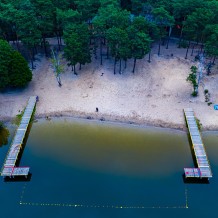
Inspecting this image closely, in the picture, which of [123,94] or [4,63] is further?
[123,94]

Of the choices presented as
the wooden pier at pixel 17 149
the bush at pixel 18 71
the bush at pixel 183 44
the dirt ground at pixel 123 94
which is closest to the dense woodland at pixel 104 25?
the bush at pixel 183 44

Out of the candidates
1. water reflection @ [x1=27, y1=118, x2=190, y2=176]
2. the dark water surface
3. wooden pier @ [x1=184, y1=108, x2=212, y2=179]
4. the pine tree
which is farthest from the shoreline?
the pine tree

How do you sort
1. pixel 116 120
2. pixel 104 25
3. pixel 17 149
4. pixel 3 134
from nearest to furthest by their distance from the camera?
pixel 17 149, pixel 3 134, pixel 116 120, pixel 104 25

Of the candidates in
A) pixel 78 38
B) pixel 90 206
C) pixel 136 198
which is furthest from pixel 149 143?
pixel 78 38

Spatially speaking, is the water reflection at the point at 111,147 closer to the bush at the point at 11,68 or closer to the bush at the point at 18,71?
the bush at the point at 18,71

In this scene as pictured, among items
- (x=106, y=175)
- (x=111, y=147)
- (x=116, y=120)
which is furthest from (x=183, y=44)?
(x=106, y=175)

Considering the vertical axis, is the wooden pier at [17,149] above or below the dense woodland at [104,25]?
below

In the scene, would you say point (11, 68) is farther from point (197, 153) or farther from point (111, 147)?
point (197, 153)

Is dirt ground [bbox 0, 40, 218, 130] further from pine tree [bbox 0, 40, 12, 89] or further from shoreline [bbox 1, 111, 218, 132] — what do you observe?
pine tree [bbox 0, 40, 12, 89]
